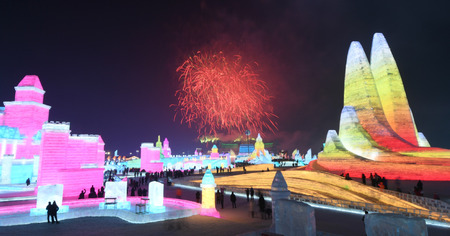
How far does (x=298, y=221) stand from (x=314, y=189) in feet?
36.8

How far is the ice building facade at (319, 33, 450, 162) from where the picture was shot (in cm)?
1855

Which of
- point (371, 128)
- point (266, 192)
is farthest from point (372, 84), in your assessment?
point (266, 192)

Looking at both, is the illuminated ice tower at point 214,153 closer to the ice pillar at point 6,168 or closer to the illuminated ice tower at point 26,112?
the illuminated ice tower at point 26,112

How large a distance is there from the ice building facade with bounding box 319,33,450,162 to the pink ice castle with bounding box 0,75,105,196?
62.0 feet

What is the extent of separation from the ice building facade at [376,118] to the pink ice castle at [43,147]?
62.0 ft

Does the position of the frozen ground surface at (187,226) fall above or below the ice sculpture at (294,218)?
below

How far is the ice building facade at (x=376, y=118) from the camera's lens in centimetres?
1855

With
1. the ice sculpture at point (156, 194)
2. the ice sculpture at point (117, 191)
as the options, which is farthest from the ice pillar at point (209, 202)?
the ice sculpture at point (117, 191)

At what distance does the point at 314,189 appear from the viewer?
16641 millimetres

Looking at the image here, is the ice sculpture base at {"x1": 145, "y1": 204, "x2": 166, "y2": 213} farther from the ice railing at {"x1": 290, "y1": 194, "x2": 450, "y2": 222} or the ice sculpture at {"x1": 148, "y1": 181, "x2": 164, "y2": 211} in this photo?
the ice railing at {"x1": 290, "y1": 194, "x2": 450, "y2": 222}

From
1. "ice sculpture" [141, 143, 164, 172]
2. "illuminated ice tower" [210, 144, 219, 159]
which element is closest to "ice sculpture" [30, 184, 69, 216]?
"ice sculpture" [141, 143, 164, 172]

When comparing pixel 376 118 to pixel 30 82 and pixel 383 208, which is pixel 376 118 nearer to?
pixel 383 208

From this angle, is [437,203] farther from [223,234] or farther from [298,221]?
[223,234]

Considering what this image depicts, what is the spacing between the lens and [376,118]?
68.9ft
